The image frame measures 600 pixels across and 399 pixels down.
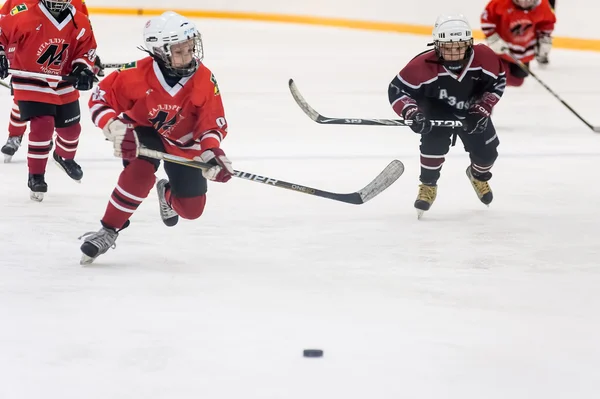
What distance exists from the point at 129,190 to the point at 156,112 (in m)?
0.25

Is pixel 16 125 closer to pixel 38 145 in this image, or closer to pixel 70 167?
pixel 70 167

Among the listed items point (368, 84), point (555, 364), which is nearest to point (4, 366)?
point (555, 364)

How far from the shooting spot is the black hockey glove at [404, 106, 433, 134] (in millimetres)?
3598

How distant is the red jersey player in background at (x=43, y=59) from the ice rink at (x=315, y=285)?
235mm

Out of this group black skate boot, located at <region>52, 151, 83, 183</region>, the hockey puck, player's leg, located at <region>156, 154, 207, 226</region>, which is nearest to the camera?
the hockey puck

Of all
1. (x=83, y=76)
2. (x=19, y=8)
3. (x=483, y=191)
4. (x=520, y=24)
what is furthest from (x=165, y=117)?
(x=520, y=24)

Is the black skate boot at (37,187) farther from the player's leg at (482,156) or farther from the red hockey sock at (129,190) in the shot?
the player's leg at (482,156)

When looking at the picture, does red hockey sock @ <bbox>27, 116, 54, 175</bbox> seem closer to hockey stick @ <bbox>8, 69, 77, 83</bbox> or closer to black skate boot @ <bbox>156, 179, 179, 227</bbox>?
hockey stick @ <bbox>8, 69, 77, 83</bbox>

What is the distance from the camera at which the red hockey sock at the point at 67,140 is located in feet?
14.0

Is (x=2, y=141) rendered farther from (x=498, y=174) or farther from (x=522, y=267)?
(x=522, y=267)

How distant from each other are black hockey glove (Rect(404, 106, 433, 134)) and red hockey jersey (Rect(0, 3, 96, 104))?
1.36 metres

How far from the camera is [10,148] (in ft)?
15.8

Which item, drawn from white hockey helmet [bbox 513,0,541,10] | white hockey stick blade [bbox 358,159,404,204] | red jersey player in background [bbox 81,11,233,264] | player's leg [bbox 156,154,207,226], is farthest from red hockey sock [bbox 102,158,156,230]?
white hockey helmet [bbox 513,0,541,10]

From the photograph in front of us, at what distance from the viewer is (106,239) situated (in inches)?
119
